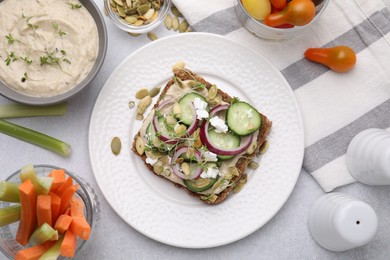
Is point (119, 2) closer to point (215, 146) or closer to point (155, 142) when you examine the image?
point (155, 142)

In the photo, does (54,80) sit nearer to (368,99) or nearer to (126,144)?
(126,144)

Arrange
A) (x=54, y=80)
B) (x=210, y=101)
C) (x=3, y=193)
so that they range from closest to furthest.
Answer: (x=3, y=193) → (x=54, y=80) → (x=210, y=101)

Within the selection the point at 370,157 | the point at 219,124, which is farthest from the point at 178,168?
the point at 370,157

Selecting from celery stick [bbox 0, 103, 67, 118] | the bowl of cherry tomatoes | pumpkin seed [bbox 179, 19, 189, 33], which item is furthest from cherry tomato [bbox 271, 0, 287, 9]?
celery stick [bbox 0, 103, 67, 118]

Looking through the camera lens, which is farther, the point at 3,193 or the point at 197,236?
the point at 197,236

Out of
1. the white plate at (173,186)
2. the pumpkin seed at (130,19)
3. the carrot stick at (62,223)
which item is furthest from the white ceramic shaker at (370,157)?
the carrot stick at (62,223)

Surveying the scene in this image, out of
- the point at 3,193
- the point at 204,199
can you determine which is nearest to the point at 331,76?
the point at 204,199

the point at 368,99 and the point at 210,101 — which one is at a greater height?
the point at 210,101
